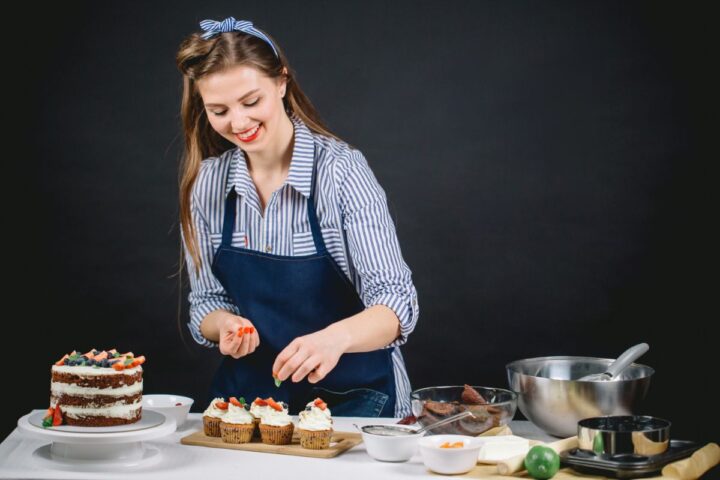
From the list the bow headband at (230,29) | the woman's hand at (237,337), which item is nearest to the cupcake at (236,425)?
the woman's hand at (237,337)

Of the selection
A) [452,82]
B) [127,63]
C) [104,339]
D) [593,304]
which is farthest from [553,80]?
[104,339]

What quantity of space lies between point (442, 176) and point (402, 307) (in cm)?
162

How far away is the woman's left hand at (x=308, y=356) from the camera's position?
2855mm

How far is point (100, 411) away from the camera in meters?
2.71

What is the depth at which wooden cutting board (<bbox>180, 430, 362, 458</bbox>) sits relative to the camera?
265 centimetres

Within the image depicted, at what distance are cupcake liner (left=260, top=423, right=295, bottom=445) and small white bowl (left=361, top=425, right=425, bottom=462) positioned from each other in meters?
Result: 0.24

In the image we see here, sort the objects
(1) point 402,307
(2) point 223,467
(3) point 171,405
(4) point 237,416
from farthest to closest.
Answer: (1) point 402,307, (3) point 171,405, (4) point 237,416, (2) point 223,467

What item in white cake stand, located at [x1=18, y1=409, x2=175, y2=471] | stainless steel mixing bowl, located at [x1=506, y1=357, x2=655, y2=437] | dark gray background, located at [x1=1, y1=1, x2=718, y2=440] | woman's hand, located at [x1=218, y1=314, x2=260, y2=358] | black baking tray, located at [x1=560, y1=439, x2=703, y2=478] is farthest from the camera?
dark gray background, located at [x1=1, y1=1, x2=718, y2=440]

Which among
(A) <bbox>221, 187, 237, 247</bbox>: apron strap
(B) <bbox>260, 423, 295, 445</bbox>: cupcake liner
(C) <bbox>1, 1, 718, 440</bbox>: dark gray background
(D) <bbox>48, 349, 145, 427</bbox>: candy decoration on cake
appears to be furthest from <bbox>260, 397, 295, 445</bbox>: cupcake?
(C) <bbox>1, 1, 718, 440</bbox>: dark gray background

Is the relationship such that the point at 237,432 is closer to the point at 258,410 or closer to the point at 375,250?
the point at 258,410

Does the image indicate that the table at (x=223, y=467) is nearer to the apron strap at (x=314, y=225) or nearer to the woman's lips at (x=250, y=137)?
the apron strap at (x=314, y=225)

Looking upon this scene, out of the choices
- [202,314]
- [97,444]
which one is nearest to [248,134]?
[202,314]

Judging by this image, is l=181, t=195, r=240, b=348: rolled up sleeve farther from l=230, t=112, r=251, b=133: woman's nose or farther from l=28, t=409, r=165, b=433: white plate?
l=28, t=409, r=165, b=433: white plate

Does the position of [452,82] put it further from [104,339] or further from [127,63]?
[104,339]
